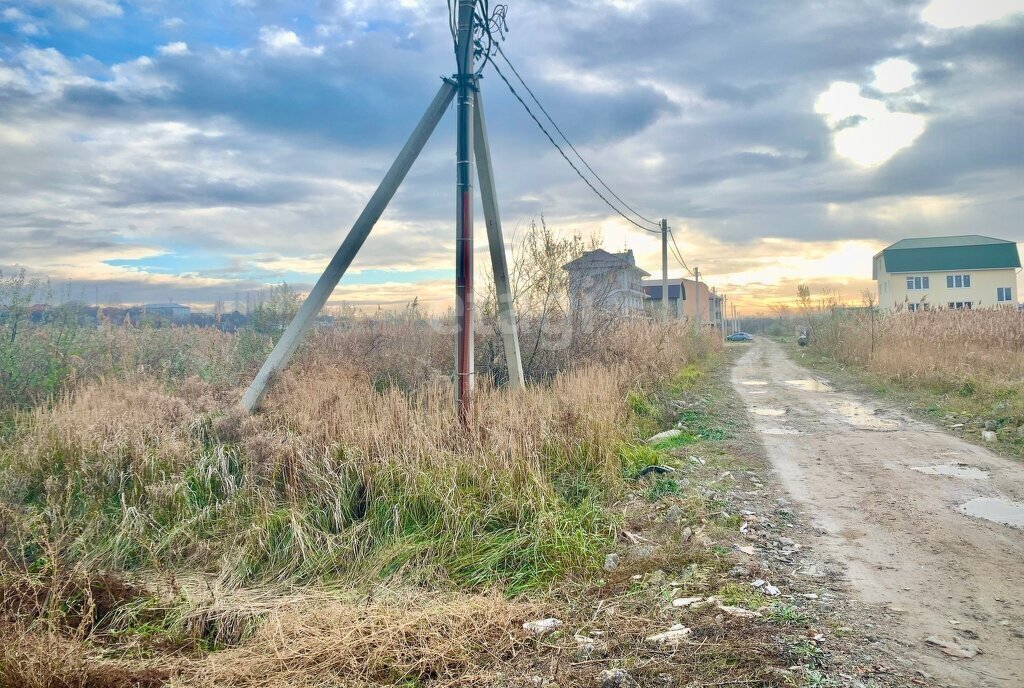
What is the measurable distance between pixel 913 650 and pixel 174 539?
18.4ft

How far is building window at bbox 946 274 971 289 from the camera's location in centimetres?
4647

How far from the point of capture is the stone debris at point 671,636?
132 inches

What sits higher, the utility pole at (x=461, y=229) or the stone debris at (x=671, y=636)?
the utility pole at (x=461, y=229)

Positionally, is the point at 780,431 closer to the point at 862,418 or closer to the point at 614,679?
the point at 862,418

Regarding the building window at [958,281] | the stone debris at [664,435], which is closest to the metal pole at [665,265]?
the stone debris at [664,435]

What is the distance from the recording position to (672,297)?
5984 centimetres

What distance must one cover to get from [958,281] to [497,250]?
169 ft

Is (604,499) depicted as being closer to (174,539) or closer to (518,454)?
(518,454)

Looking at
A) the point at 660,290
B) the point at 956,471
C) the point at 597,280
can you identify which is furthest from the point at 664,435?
the point at 660,290

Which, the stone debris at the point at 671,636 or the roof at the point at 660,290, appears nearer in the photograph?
the stone debris at the point at 671,636

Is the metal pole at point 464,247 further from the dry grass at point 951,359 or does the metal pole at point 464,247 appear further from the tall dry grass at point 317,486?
the dry grass at point 951,359

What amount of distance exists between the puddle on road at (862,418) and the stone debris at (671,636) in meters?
7.48

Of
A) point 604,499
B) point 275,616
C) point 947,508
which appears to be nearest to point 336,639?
point 275,616

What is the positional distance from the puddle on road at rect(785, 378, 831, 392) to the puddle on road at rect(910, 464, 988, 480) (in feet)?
24.4
